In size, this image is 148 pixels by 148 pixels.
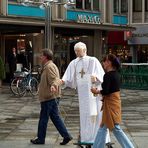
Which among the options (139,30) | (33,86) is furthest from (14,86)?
(139,30)

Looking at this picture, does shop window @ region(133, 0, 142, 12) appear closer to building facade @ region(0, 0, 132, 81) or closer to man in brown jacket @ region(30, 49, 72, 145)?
building facade @ region(0, 0, 132, 81)

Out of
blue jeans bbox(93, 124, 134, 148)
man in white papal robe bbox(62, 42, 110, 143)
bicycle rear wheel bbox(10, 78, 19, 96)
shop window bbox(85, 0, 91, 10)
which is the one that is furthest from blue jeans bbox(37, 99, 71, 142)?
shop window bbox(85, 0, 91, 10)

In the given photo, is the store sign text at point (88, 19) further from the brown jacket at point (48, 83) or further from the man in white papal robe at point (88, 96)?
the man in white papal robe at point (88, 96)

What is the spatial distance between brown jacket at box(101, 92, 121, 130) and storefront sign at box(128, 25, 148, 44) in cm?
3248

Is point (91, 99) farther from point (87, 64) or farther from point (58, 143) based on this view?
point (58, 143)

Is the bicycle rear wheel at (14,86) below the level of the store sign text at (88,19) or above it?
below

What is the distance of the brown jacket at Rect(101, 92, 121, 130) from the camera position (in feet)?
24.9

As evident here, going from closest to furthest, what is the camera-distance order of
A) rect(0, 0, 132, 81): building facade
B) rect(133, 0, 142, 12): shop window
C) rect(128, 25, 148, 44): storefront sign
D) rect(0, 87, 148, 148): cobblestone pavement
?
rect(0, 87, 148, 148): cobblestone pavement, rect(0, 0, 132, 81): building facade, rect(128, 25, 148, 44): storefront sign, rect(133, 0, 142, 12): shop window

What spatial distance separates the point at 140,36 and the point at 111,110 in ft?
108

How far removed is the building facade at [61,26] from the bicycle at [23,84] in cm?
373

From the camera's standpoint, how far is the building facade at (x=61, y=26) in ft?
77.9

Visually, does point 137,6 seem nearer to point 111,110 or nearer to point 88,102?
point 88,102

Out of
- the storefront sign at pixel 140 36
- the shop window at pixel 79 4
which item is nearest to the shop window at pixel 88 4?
the shop window at pixel 79 4

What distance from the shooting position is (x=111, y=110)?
25.0 ft
